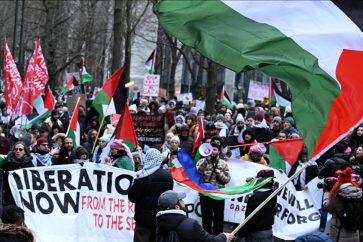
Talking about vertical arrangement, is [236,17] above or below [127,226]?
above

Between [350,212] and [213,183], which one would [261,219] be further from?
[213,183]

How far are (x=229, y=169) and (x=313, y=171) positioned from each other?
118 cm

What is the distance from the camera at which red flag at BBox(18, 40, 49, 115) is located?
58.6 feet

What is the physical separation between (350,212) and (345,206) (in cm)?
9

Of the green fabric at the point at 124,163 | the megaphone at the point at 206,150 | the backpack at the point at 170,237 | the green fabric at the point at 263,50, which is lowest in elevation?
the green fabric at the point at 124,163

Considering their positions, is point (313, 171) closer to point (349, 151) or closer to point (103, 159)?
point (349, 151)

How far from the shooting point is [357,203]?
35.0ft

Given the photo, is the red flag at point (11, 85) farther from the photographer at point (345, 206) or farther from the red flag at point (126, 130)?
the photographer at point (345, 206)

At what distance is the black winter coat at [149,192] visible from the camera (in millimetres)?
10570

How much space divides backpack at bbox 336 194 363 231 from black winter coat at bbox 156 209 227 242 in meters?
2.74

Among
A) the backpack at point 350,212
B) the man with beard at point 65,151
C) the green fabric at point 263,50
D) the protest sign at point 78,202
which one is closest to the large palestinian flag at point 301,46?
the green fabric at point 263,50

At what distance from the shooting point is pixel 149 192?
1060cm

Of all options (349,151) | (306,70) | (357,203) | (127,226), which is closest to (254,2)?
(306,70)

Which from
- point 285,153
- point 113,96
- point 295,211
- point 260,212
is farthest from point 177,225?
point 113,96
